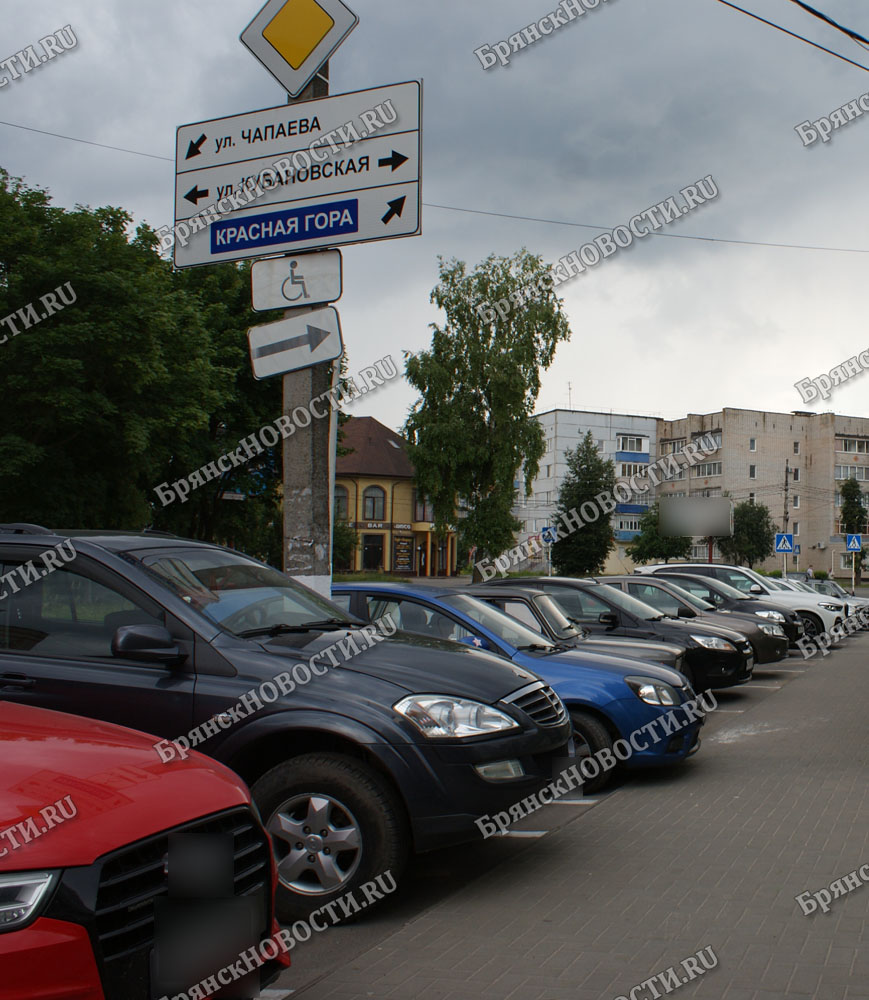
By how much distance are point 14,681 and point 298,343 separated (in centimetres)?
322

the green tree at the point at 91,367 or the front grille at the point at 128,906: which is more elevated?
the green tree at the point at 91,367

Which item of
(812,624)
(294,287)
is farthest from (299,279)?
(812,624)

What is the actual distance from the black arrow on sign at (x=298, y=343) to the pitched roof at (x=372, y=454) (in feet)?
232

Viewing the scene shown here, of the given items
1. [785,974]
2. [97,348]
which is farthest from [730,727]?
→ [97,348]

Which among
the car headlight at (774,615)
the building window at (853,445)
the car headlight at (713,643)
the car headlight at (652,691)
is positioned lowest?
the car headlight at (774,615)

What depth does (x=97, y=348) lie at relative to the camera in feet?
84.0

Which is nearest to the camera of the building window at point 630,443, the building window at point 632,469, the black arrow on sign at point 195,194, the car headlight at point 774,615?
the black arrow on sign at point 195,194

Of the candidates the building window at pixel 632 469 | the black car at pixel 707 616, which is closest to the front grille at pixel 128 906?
the black car at pixel 707 616

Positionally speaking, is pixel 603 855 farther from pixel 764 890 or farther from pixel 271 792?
pixel 271 792

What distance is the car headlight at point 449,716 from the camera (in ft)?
15.6

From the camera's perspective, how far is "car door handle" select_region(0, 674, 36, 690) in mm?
4758

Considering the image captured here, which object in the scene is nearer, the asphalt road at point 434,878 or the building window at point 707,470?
the asphalt road at point 434,878

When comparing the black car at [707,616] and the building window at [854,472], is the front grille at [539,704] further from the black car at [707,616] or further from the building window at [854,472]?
the building window at [854,472]

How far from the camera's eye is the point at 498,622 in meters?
8.11
